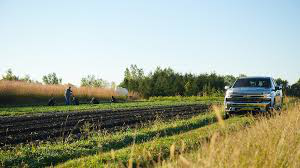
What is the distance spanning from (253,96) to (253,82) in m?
1.42

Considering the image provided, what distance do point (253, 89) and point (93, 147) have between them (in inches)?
372

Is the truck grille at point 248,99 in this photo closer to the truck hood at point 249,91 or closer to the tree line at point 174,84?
the truck hood at point 249,91

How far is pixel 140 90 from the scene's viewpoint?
60281 mm

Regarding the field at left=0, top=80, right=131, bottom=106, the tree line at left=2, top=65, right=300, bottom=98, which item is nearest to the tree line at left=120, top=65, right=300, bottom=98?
the tree line at left=2, top=65, right=300, bottom=98

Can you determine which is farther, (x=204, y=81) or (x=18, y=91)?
(x=204, y=81)

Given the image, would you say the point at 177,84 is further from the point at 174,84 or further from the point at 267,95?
the point at 267,95

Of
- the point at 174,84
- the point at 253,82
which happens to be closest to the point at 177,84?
the point at 174,84

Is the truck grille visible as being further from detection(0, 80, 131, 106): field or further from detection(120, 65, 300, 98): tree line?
detection(120, 65, 300, 98): tree line

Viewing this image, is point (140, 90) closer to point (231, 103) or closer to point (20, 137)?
point (231, 103)

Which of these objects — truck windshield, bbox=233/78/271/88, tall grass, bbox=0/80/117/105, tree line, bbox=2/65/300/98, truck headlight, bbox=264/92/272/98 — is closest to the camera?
truck headlight, bbox=264/92/272/98

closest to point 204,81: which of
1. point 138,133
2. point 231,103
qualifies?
point 231,103

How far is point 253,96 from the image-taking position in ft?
54.0

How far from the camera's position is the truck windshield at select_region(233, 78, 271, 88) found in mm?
17328

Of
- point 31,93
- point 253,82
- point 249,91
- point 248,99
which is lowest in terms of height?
point 248,99
